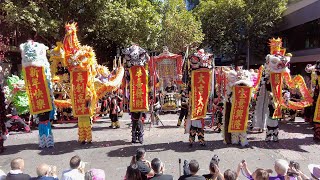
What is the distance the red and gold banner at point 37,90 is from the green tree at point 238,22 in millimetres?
21984

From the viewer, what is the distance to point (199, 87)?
29.8 feet

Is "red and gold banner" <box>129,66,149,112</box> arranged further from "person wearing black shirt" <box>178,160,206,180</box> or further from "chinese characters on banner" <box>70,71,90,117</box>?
"person wearing black shirt" <box>178,160,206,180</box>

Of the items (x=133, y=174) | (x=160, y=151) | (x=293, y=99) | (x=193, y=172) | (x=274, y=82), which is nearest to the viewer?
(x=133, y=174)

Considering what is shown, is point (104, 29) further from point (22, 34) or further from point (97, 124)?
point (97, 124)

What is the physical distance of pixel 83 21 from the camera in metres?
19.0

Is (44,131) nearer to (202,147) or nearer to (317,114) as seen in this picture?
(202,147)

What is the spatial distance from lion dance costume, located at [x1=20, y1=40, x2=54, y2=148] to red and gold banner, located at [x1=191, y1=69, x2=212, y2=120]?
3817 mm

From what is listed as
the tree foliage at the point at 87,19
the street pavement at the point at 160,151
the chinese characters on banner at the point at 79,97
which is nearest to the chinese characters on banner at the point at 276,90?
the street pavement at the point at 160,151

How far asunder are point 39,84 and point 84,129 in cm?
172

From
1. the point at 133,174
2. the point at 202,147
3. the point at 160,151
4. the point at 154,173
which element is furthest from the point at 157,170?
the point at 202,147

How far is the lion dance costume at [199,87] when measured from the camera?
29.5 ft

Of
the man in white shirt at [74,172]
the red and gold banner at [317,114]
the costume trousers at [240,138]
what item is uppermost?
the red and gold banner at [317,114]

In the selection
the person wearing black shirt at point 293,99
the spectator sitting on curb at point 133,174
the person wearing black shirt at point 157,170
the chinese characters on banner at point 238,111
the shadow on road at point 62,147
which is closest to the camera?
the spectator sitting on curb at point 133,174

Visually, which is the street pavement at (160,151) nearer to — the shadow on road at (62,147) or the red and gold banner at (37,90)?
the shadow on road at (62,147)
